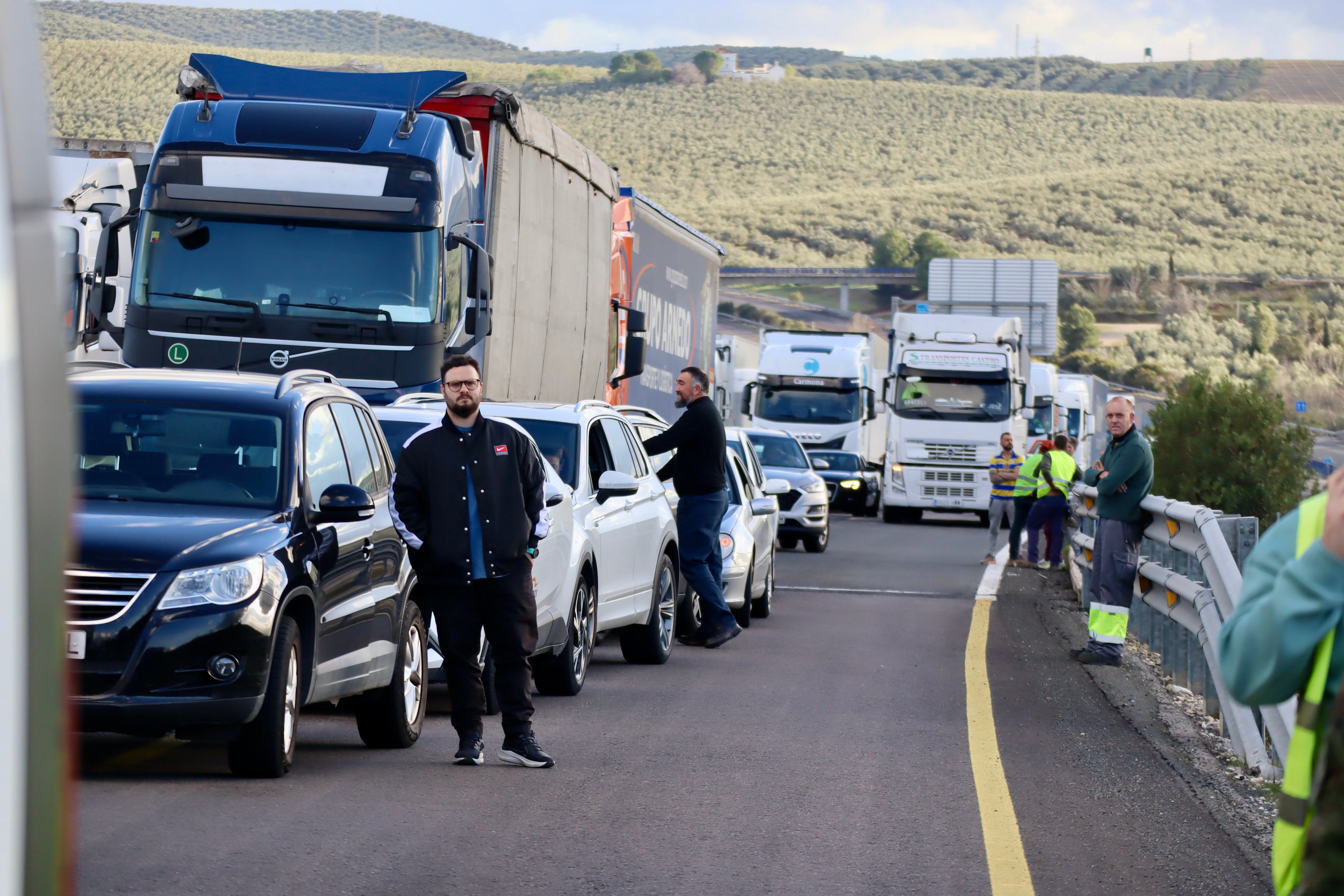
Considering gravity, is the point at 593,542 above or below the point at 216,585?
below

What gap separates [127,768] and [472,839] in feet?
6.46

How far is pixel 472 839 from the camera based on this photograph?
21.5 feet

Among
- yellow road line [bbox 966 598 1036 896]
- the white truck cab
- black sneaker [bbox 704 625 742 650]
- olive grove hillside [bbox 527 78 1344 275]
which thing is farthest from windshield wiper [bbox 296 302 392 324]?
olive grove hillside [bbox 527 78 1344 275]

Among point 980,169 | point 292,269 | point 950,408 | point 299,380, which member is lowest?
point 950,408

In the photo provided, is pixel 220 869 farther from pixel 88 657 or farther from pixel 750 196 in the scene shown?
pixel 750 196

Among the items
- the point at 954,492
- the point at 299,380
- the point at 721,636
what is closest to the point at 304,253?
the point at 721,636

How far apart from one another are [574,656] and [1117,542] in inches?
150

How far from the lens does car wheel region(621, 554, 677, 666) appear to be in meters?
12.2

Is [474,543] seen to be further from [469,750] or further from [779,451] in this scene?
[779,451]

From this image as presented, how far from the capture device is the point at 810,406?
38.0m

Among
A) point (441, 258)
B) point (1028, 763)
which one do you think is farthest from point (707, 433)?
point (1028, 763)

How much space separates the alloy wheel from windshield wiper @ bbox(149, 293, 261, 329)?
4862 mm

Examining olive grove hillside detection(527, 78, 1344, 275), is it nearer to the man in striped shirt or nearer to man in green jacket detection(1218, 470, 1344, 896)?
the man in striped shirt

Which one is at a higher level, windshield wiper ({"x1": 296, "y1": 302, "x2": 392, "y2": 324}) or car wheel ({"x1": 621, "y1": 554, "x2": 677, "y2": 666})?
windshield wiper ({"x1": 296, "y1": 302, "x2": 392, "y2": 324})
